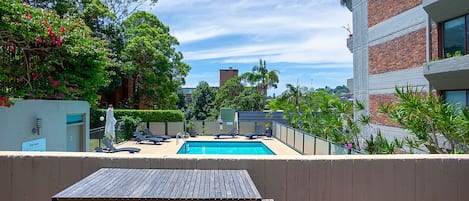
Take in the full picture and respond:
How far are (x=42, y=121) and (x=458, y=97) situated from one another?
12046 mm

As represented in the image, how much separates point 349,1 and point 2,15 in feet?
51.9

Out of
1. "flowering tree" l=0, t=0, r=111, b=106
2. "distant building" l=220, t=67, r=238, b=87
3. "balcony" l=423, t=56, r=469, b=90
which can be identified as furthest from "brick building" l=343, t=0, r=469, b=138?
"distant building" l=220, t=67, r=238, b=87

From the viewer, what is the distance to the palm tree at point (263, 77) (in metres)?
48.2

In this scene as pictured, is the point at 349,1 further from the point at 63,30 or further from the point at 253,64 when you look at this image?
the point at 253,64

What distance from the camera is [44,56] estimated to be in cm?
923

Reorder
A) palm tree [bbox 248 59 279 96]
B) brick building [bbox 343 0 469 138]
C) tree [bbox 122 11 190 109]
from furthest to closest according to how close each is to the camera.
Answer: palm tree [bbox 248 59 279 96] → tree [bbox 122 11 190 109] → brick building [bbox 343 0 469 138]

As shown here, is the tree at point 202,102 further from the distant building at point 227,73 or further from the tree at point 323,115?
the distant building at point 227,73

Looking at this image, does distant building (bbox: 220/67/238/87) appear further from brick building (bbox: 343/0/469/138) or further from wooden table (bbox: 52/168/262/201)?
wooden table (bbox: 52/168/262/201)

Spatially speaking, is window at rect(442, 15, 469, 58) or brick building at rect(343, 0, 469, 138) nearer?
window at rect(442, 15, 469, 58)

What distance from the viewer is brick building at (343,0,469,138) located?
1057 cm

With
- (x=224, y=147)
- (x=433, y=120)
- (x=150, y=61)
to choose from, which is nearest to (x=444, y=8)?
(x=433, y=120)

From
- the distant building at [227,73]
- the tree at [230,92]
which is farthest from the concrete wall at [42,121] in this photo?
the distant building at [227,73]

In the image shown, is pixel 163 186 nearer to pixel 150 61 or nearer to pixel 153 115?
pixel 153 115

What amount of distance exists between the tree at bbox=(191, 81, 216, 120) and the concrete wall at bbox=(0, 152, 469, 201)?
151ft
